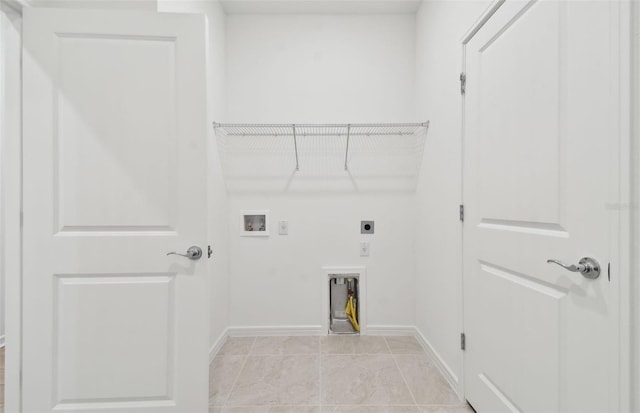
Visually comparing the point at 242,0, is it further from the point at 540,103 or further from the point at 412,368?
the point at 412,368

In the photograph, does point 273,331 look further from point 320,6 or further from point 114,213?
point 320,6

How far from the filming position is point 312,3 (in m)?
2.34

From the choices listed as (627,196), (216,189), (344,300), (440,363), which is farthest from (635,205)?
(216,189)

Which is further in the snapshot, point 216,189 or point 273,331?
point 273,331

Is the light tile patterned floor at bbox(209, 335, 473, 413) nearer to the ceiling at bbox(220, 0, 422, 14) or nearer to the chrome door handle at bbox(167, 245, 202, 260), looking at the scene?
the chrome door handle at bbox(167, 245, 202, 260)

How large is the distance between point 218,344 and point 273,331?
1.46 feet

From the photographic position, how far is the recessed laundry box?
247 cm

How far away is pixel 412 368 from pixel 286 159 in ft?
5.88

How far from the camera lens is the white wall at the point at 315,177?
8.07 ft

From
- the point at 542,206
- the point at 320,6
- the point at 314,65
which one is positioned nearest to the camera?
the point at 542,206

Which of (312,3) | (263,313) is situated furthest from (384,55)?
(263,313)

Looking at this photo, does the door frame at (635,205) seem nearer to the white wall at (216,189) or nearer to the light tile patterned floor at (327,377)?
the light tile patterned floor at (327,377)

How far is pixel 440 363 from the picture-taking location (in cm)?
193

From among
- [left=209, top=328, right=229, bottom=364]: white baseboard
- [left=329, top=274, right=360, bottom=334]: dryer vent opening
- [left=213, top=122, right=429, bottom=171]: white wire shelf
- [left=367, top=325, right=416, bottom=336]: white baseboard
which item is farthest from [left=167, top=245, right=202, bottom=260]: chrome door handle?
[left=367, top=325, right=416, bottom=336]: white baseboard
